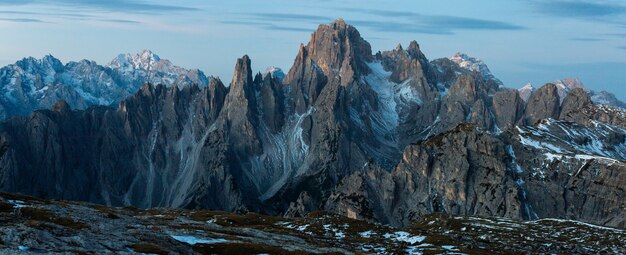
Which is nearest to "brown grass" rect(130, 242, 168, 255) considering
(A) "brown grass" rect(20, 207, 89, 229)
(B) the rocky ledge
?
(B) the rocky ledge

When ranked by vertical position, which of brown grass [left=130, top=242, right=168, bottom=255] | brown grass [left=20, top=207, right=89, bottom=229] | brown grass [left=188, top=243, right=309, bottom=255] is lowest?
brown grass [left=188, top=243, right=309, bottom=255]

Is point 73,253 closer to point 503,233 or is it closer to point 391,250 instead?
point 391,250

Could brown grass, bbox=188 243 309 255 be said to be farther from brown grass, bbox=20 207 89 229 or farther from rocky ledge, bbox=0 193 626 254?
brown grass, bbox=20 207 89 229

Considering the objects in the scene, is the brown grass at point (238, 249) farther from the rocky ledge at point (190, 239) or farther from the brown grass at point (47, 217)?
the brown grass at point (47, 217)

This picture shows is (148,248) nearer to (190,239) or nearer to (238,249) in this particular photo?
(238,249)

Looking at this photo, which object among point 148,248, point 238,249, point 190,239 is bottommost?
point 238,249

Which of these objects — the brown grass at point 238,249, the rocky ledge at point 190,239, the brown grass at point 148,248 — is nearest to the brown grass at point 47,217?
the rocky ledge at point 190,239

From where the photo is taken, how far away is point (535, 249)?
14150cm

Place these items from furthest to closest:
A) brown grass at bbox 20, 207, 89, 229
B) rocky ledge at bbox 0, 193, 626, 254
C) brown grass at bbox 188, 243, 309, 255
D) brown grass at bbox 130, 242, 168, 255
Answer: brown grass at bbox 20, 207, 89, 229
brown grass at bbox 188, 243, 309, 255
brown grass at bbox 130, 242, 168, 255
rocky ledge at bbox 0, 193, 626, 254

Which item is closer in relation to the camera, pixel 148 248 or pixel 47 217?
pixel 148 248

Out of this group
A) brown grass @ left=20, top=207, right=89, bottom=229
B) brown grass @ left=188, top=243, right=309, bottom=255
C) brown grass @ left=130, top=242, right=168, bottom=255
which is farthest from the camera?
brown grass @ left=20, top=207, right=89, bottom=229

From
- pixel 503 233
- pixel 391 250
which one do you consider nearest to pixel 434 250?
pixel 391 250

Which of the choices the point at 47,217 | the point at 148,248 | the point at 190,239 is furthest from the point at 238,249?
the point at 47,217

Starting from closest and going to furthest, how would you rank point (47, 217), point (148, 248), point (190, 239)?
point (148, 248), point (190, 239), point (47, 217)
